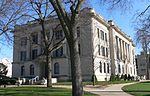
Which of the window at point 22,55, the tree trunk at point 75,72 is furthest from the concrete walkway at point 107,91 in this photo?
the window at point 22,55

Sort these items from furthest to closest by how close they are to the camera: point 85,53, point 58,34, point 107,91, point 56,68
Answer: point 56,68 → point 58,34 → point 85,53 → point 107,91

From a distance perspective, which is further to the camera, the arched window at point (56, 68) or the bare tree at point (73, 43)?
the arched window at point (56, 68)

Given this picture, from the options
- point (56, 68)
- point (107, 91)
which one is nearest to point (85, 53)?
point (56, 68)

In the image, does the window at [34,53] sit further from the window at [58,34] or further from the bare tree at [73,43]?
the bare tree at [73,43]

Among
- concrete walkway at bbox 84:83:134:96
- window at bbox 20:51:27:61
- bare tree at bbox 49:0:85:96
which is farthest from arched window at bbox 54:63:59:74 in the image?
bare tree at bbox 49:0:85:96

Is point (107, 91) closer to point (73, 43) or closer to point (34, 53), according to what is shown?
point (73, 43)

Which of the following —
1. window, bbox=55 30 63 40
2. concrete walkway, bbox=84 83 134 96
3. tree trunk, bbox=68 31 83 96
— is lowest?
concrete walkway, bbox=84 83 134 96

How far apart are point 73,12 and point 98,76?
4221 cm

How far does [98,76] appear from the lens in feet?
181

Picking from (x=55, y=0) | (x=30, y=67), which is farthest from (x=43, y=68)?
(x=55, y=0)

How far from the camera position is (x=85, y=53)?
55.1 m

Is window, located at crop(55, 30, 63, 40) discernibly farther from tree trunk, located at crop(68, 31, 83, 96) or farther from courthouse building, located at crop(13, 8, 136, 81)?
tree trunk, located at crop(68, 31, 83, 96)

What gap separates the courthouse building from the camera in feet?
179

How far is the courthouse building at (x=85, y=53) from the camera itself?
54438 millimetres
